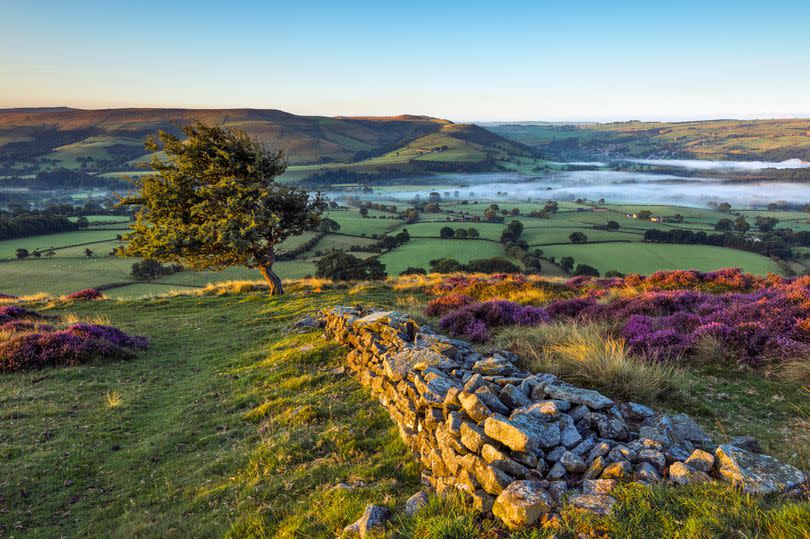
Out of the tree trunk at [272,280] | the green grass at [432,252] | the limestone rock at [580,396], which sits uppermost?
the limestone rock at [580,396]

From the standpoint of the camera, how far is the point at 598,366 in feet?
27.9

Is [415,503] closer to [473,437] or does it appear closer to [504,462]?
[473,437]

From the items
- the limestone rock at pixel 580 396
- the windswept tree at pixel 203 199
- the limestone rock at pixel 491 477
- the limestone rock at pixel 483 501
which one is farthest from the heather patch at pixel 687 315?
the windswept tree at pixel 203 199

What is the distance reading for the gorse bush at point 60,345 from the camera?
14039 mm

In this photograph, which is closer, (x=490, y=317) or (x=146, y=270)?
(x=490, y=317)

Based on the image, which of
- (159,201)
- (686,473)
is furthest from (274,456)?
(159,201)

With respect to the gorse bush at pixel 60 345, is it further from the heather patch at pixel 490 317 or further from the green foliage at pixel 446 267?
the green foliage at pixel 446 267

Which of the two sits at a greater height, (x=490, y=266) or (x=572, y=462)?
(x=572, y=462)

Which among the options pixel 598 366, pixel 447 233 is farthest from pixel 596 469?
pixel 447 233

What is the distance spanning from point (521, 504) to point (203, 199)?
26773 mm

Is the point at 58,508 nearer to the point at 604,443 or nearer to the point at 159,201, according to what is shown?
the point at 604,443

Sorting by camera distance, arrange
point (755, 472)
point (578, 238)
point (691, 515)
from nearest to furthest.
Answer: point (691, 515)
point (755, 472)
point (578, 238)

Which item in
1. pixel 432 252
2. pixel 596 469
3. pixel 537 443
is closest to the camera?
pixel 596 469

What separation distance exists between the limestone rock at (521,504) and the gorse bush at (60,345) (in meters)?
16.6
